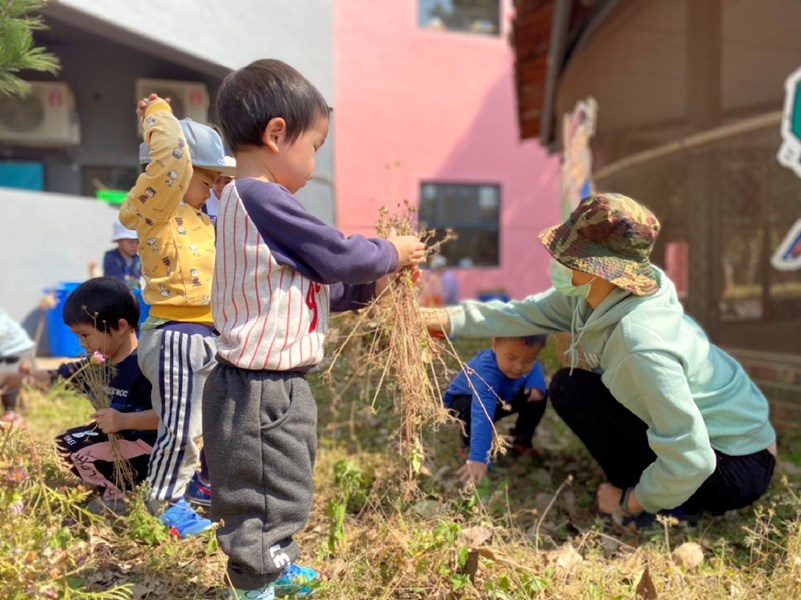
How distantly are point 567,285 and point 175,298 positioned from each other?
150cm

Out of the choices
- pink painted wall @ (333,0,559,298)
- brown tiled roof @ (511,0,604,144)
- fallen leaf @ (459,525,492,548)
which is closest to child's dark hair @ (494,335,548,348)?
fallen leaf @ (459,525,492,548)

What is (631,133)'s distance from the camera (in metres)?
6.18

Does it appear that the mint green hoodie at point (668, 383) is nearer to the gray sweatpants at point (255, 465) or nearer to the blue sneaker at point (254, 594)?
the gray sweatpants at point (255, 465)

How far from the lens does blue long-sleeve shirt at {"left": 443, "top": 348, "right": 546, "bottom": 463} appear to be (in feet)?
8.96

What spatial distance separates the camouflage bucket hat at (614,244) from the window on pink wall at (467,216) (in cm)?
1177

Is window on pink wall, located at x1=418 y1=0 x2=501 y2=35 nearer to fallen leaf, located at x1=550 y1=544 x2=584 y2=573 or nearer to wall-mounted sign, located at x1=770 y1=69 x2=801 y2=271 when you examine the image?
wall-mounted sign, located at x1=770 y1=69 x2=801 y2=271

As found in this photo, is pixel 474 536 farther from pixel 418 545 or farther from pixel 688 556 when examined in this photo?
pixel 688 556

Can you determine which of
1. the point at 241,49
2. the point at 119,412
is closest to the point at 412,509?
the point at 119,412

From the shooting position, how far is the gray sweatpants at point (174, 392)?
2246 millimetres

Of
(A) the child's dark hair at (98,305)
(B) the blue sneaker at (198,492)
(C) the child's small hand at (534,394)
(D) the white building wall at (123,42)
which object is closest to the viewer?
(A) the child's dark hair at (98,305)

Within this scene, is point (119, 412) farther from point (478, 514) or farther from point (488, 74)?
point (488, 74)

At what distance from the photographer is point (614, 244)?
2326mm

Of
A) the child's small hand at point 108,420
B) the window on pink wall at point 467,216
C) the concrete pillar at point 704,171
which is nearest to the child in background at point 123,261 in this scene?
the child's small hand at point 108,420

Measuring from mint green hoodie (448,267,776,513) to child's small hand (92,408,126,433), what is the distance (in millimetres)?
1325
